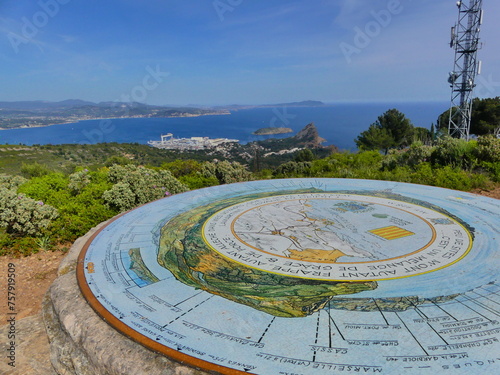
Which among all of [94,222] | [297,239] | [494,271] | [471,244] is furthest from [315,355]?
[94,222]

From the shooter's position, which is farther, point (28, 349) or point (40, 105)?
point (40, 105)

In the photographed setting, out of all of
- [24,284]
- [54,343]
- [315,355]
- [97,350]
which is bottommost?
[24,284]

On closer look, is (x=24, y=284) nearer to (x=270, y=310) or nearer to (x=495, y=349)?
(x=270, y=310)

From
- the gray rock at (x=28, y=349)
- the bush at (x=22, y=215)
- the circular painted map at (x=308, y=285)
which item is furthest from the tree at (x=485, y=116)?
the gray rock at (x=28, y=349)

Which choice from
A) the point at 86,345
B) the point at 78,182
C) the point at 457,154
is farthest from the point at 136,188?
the point at 457,154

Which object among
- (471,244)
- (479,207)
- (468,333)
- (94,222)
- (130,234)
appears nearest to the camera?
(468,333)

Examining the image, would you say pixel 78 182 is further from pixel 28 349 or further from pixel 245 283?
pixel 245 283

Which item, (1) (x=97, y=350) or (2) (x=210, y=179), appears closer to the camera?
(1) (x=97, y=350)
